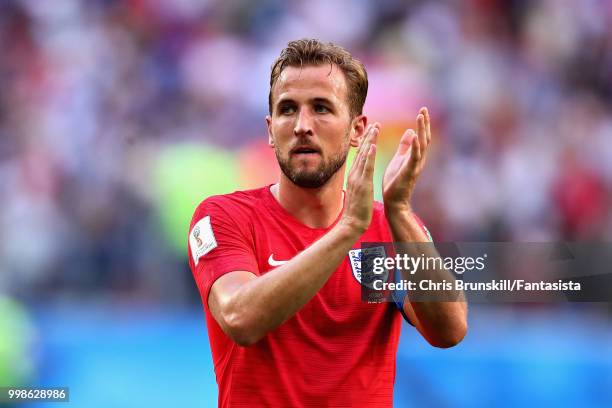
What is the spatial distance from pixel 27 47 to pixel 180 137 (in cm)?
196

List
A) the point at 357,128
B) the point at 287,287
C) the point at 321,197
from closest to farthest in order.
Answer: the point at 287,287
the point at 321,197
the point at 357,128

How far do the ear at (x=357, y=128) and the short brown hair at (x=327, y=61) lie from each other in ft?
0.08

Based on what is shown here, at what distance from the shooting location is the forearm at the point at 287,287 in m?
2.28

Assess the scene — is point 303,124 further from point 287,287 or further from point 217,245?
point 287,287

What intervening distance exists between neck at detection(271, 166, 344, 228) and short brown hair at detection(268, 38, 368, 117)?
1.03 ft


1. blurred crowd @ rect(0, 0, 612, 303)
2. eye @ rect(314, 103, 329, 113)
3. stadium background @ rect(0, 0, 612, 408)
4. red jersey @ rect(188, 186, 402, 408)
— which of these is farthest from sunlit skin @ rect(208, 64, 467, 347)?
blurred crowd @ rect(0, 0, 612, 303)

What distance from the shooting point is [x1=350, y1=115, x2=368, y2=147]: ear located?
298cm

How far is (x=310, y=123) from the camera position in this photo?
109 inches

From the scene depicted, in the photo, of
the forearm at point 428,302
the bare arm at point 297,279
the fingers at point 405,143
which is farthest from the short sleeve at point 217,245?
the fingers at point 405,143

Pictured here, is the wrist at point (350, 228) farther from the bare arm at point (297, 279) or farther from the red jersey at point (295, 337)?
the red jersey at point (295, 337)

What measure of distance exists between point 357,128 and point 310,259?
891mm

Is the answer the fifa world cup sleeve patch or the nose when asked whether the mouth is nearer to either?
the nose

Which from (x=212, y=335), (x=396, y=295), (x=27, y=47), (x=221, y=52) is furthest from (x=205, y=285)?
(x=27, y=47)

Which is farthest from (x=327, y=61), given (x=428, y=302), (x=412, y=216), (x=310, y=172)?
(x=428, y=302)
